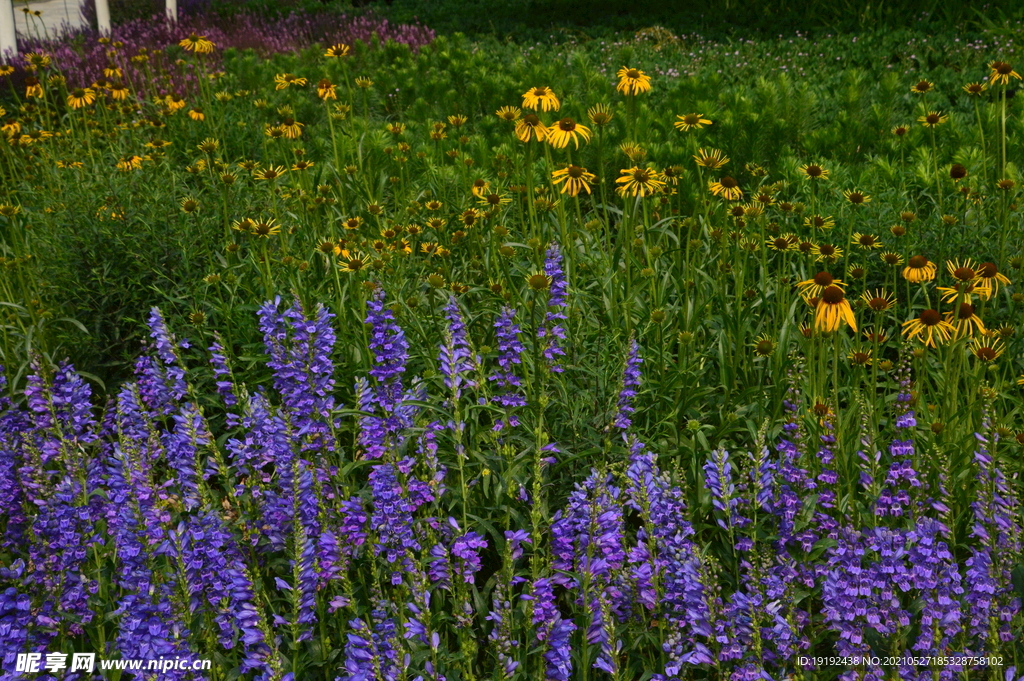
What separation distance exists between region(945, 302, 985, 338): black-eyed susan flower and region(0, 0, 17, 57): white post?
8.92 m

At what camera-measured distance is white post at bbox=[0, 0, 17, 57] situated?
8.43 metres

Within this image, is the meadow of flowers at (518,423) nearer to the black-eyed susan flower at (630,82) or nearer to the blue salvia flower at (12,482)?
the blue salvia flower at (12,482)

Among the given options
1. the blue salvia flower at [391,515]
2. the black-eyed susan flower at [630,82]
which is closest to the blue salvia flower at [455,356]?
the blue salvia flower at [391,515]

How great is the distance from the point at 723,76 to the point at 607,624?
6871 mm

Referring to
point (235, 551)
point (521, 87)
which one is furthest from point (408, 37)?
point (235, 551)

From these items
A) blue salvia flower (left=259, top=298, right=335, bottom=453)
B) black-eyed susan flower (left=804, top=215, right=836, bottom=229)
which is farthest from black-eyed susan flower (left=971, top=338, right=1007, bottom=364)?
blue salvia flower (left=259, top=298, right=335, bottom=453)

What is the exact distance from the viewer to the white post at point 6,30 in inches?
332

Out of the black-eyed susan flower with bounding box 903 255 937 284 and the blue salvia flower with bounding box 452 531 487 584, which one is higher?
the black-eyed susan flower with bounding box 903 255 937 284

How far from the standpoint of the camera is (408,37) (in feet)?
33.3

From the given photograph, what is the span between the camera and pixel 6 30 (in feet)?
28.2

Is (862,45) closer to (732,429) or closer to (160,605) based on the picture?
(732,429)

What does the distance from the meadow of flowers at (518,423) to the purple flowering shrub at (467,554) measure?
0.5 inches

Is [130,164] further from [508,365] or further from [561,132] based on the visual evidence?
[508,365]

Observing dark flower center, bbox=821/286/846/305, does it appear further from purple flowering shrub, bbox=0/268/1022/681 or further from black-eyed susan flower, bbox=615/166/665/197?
black-eyed susan flower, bbox=615/166/665/197
